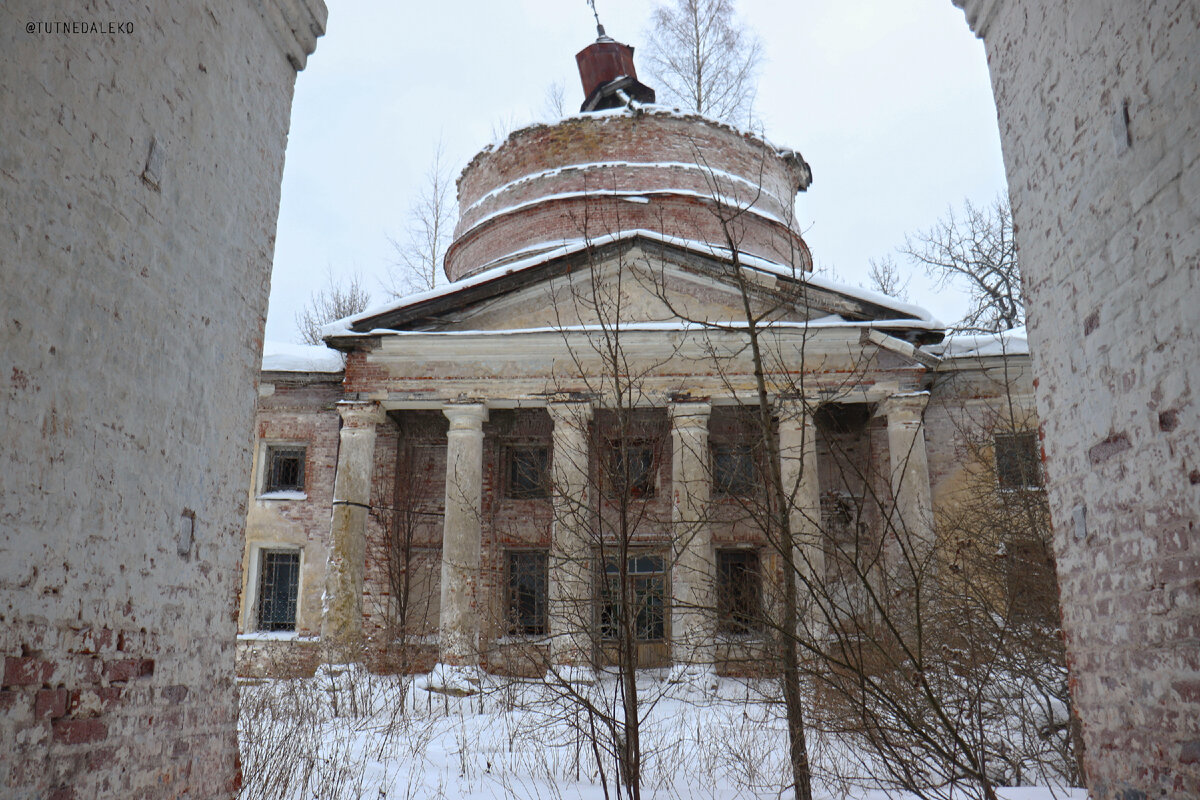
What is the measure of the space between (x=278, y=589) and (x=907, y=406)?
10.2 m

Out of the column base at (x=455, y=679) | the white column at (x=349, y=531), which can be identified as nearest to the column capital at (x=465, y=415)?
the white column at (x=349, y=531)

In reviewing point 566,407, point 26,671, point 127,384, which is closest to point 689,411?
point 566,407

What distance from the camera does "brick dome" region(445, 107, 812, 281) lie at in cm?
1758

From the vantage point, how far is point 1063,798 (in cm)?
498

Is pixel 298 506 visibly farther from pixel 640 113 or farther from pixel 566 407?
pixel 640 113

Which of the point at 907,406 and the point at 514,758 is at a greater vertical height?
the point at 907,406

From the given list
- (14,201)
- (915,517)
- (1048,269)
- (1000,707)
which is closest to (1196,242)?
(1048,269)

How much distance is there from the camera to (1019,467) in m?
8.64

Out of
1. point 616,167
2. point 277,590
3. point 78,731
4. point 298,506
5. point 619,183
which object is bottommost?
point 78,731

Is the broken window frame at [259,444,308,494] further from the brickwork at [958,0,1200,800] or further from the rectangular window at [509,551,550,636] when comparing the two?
the brickwork at [958,0,1200,800]

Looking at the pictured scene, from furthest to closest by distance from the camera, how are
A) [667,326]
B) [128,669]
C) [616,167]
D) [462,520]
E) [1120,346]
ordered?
[616,167]
[462,520]
[667,326]
[1120,346]
[128,669]

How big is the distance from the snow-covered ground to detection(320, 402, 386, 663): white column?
10.8ft

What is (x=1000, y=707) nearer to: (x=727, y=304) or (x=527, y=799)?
(x=527, y=799)

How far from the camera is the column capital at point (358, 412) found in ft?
43.5
